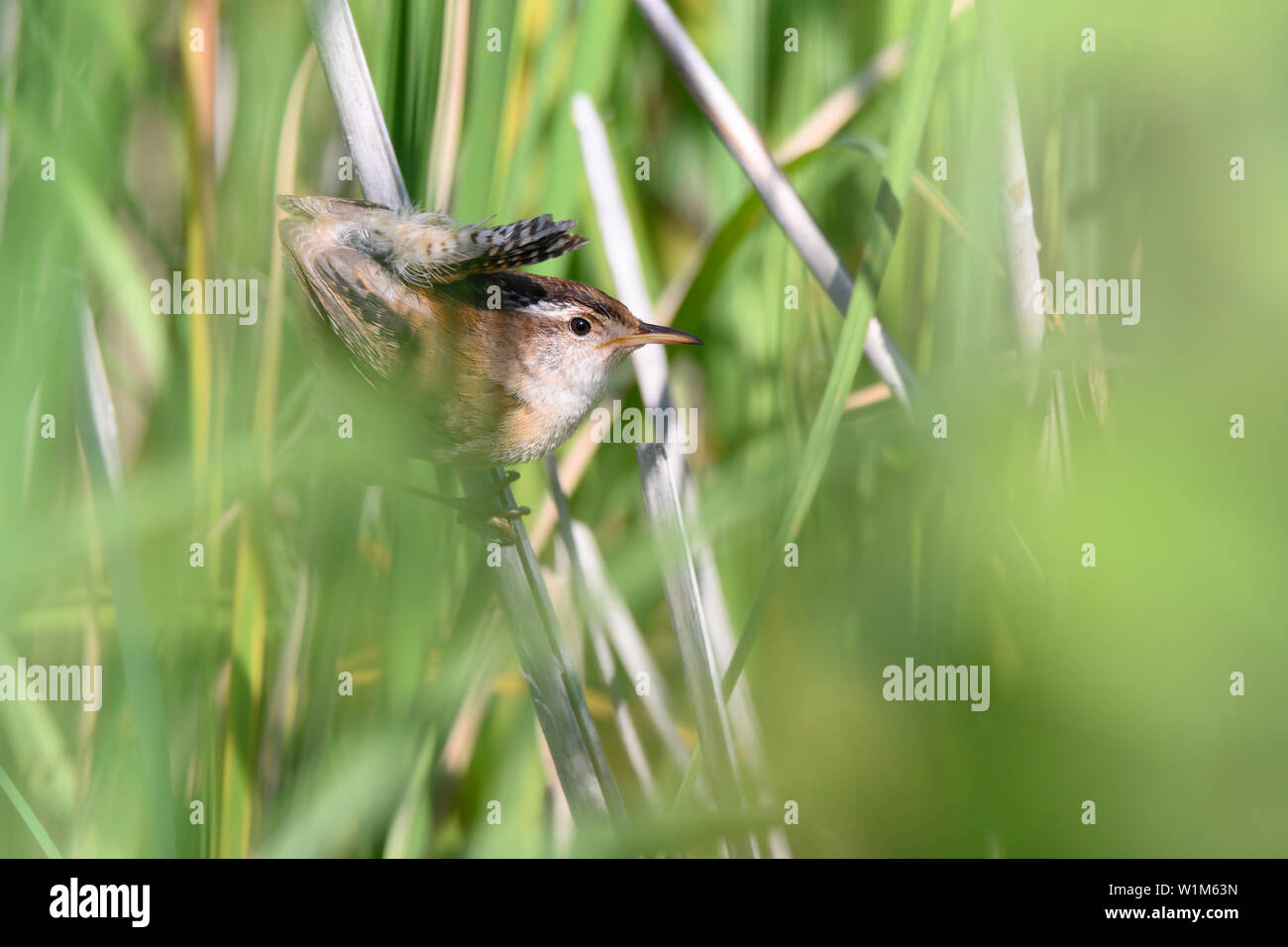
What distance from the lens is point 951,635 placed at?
144 cm

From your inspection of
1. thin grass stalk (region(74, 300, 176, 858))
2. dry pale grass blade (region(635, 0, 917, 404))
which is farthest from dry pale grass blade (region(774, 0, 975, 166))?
thin grass stalk (region(74, 300, 176, 858))

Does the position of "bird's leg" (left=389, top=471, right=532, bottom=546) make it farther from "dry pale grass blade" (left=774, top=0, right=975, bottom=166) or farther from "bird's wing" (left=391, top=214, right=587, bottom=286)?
"dry pale grass blade" (left=774, top=0, right=975, bottom=166)

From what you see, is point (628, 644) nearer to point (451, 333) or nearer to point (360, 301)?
point (451, 333)

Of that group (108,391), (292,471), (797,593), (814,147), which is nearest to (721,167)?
(814,147)

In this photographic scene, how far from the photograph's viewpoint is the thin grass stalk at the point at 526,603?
127 centimetres

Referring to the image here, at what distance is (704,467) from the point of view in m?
1.49

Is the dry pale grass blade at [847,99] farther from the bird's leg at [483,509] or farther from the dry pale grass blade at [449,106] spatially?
the bird's leg at [483,509]

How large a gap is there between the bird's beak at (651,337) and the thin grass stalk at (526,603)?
381 millimetres

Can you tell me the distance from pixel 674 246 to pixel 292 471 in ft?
2.81

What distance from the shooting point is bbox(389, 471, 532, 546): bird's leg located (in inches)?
52.5

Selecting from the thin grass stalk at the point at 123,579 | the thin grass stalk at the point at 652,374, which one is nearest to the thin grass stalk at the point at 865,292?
the thin grass stalk at the point at 652,374

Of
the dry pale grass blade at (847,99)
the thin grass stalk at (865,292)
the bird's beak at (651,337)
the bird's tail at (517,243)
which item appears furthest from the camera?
the dry pale grass blade at (847,99)

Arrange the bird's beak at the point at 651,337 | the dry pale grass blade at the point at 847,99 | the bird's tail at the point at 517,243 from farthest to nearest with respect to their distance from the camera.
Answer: the dry pale grass blade at the point at 847,99
the bird's beak at the point at 651,337
the bird's tail at the point at 517,243

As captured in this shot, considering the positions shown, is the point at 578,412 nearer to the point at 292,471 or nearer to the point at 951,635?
the point at 292,471
